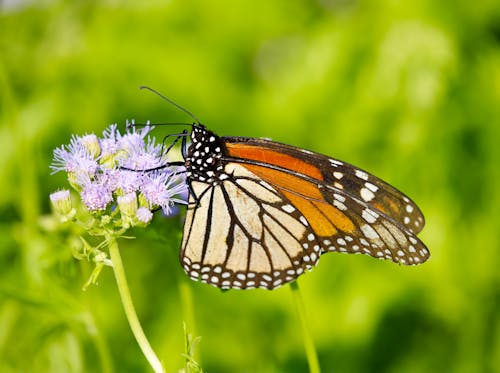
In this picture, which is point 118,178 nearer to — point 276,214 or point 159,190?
point 159,190

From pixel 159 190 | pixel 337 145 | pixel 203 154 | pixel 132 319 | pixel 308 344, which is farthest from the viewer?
pixel 337 145

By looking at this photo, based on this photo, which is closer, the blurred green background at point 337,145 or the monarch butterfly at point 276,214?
the monarch butterfly at point 276,214

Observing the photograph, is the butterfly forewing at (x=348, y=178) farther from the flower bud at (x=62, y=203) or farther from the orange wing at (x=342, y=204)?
the flower bud at (x=62, y=203)

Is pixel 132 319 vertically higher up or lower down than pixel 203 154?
lower down

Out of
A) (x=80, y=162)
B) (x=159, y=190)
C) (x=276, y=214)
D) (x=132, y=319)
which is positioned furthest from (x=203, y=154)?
(x=132, y=319)

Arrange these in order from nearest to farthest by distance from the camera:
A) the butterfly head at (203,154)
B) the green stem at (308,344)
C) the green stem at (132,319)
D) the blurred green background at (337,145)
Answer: the green stem at (132,319) < the green stem at (308,344) < the butterfly head at (203,154) < the blurred green background at (337,145)

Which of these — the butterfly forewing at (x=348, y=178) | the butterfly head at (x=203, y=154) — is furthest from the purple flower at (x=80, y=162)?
the butterfly forewing at (x=348, y=178)
